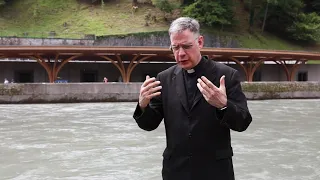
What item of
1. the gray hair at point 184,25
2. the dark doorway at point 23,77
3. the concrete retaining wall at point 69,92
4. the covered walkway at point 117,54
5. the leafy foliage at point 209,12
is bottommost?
the concrete retaining wall at point 69,92

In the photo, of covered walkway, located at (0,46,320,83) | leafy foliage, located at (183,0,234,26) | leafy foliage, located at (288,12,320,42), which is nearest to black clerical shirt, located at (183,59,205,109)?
covered walkway, located at (0,46,320,83)

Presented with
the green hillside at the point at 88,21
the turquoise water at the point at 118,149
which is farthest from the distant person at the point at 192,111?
the green hillside at the point at 88,21

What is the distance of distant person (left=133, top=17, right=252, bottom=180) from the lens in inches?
84.0

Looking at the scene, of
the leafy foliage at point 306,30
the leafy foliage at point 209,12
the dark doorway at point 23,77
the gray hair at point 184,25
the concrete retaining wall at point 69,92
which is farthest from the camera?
the leafy foliage at point 306,30

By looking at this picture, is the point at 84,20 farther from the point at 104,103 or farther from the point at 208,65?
the point at 208,65

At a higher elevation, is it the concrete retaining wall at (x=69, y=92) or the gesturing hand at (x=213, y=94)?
the gesturing hand at (x=213, y=94)

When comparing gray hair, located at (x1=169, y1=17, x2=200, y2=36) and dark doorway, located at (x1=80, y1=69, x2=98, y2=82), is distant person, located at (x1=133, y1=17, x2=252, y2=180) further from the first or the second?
dark doorway, located at (x1=80, y1=69, x2=98, y2=82)

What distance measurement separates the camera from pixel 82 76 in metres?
27.4

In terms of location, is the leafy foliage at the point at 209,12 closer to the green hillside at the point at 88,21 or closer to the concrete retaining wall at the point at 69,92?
the green hillside at the point at 88,21

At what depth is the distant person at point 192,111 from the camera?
213 cm

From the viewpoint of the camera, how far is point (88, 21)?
3881 centimetres

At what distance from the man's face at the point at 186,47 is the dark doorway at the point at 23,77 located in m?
26.0

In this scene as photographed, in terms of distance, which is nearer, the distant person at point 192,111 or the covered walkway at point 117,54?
the distant person at point 192,111

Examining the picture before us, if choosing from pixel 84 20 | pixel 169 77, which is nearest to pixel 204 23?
pixel 84 20
